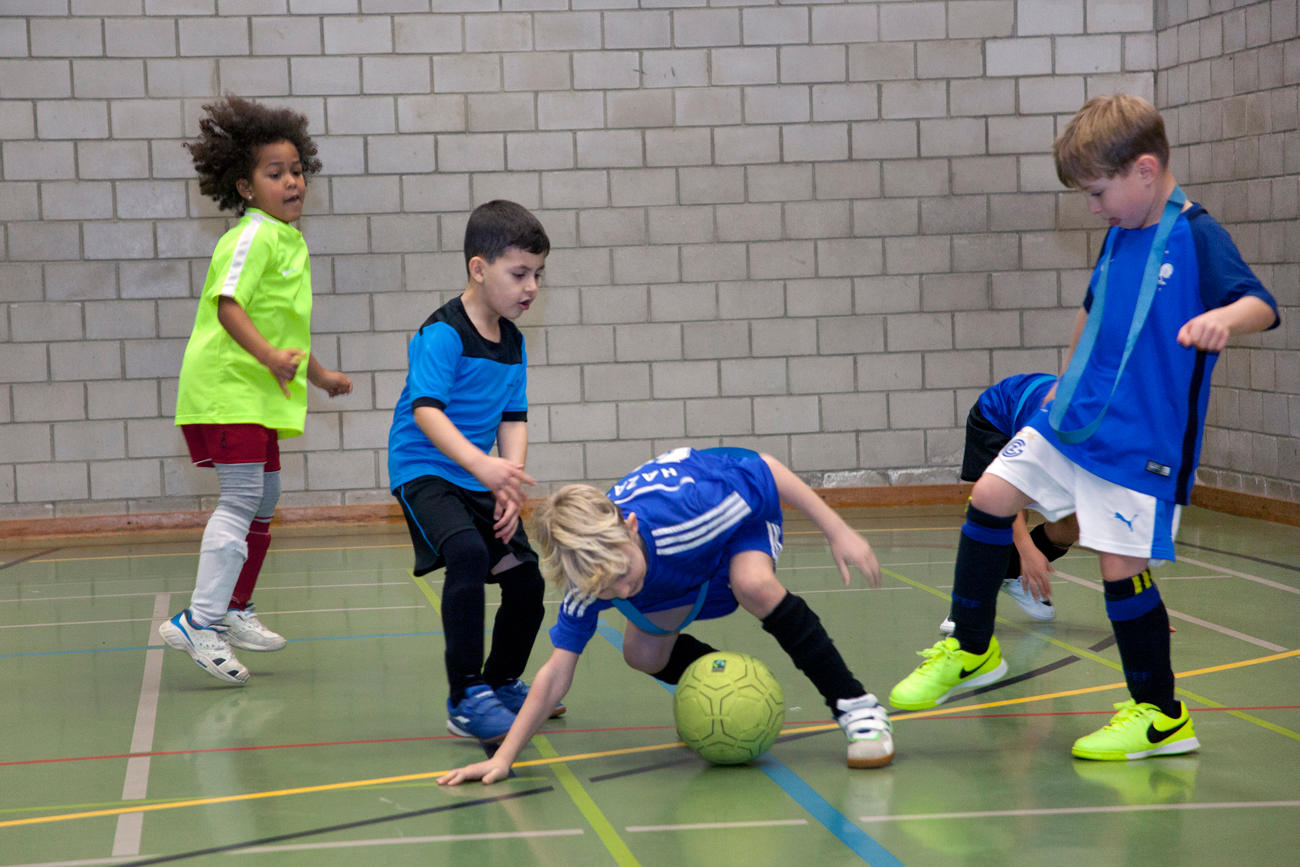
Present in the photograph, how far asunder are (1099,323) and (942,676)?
3.04ft

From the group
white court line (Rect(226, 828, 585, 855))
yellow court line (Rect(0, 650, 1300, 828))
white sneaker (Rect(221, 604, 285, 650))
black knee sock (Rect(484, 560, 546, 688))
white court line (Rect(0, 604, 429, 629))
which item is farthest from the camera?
white court line (Rect(0, 604, 429, 629))

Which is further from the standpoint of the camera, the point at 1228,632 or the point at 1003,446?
the point at 1228,632

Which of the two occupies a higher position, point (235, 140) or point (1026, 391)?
point (235, 140)

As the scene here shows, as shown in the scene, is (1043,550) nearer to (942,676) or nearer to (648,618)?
(942,676)

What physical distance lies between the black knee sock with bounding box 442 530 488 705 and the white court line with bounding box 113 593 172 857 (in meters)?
0.73

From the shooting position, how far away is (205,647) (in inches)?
147

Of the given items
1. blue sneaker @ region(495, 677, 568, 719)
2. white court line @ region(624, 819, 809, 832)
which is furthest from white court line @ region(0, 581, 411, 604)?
Result: white court line @ region(624, 819, 809, 832)

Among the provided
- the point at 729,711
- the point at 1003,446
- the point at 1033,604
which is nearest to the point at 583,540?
the point at 729,711

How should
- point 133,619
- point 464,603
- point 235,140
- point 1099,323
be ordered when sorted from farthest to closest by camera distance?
1. point 133,619
2. point 235,140
3. point 464,603
4. point 1099,323

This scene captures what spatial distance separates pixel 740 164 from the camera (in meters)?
7.55

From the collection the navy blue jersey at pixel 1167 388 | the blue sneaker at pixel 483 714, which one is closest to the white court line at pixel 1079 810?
the navy blue jersey at pixel 1167 388

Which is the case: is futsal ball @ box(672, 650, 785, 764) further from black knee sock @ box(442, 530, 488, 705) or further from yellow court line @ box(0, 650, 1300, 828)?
black knee sock @ box(442, 530, 488, 705)

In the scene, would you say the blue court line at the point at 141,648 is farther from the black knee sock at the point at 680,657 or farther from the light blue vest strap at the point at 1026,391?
the light blue vest strap at the point at 1026,391

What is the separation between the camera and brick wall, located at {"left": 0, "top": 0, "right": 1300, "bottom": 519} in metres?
7.19
